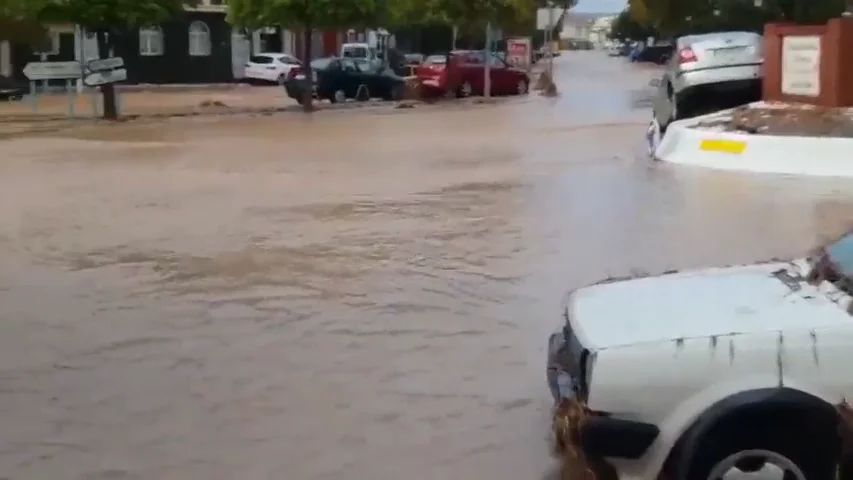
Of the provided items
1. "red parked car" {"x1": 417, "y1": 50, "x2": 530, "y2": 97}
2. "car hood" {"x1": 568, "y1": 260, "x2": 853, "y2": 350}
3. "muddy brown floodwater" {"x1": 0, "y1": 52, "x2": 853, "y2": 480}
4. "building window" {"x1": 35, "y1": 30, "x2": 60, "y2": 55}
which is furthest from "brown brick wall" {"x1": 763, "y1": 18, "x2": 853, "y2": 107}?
"building window" {"x1": 35, "y1": 30, "x2": 60, "y2": 55}

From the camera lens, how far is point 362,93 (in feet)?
128

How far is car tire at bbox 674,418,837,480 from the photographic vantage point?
445cm

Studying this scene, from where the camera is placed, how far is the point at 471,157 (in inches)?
798

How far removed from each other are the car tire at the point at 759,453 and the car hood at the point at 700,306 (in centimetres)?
35

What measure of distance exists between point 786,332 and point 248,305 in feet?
17.6

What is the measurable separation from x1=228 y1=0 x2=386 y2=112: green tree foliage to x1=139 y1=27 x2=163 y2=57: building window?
17417 millimetres

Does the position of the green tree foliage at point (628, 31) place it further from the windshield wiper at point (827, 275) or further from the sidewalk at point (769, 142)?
the windshield wiper at point (827, 275)

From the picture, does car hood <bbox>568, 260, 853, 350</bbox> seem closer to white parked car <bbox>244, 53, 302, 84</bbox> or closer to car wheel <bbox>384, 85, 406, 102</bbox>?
car wheel <bbox>384, 85, 406, 102</bbox>

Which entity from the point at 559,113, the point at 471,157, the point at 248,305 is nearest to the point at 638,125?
the point at 559,113

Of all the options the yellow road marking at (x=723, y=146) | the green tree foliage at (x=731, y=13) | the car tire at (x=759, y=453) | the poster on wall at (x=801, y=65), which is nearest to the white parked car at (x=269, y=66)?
the green tree foliage at (x=731, y=13)

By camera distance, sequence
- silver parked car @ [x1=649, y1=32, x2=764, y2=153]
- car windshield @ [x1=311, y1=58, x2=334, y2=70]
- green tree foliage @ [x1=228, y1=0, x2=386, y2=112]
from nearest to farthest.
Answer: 1. silver parked car @ [x1=649, y1=32, x2=764, y2=153]
2. green tree foliage @ [x1=228, y1=0, x2=386, y2=112]
3. car windshield @ [x1=311, y1=58, x2=334, y2=70]

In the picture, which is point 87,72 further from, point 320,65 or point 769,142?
point 769,142

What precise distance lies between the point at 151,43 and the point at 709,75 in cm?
3660

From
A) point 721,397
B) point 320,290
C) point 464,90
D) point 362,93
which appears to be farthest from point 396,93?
point 721,397
